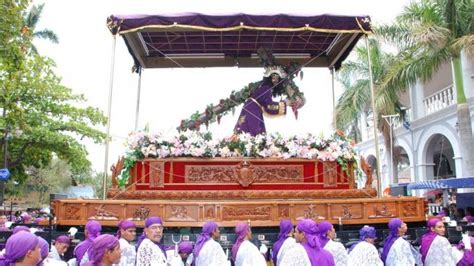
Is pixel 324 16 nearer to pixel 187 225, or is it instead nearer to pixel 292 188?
pixel 292 188

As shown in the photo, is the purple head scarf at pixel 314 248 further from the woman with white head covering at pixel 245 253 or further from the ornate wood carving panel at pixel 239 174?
the ornate wood carving panel at pixel 239 174

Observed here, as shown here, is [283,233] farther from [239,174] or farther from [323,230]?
[239,174]

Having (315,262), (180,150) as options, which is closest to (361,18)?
(180,150)

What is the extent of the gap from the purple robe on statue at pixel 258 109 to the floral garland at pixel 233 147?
1.38m

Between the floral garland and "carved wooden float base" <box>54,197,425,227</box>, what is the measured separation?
128 cm

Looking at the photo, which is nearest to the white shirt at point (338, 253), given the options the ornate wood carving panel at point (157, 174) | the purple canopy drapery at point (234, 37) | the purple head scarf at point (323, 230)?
the purple head scarf at point (323, 230)

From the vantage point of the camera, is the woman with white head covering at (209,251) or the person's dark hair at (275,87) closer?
the woman with white head covering at (209,251)

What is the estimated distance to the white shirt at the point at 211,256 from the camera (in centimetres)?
578

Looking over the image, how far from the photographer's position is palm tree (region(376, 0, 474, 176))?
16.0m

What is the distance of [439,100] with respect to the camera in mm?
22281

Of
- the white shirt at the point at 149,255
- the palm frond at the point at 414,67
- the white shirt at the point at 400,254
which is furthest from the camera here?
the palm frond at the point at 414,67

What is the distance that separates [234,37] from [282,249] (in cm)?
662

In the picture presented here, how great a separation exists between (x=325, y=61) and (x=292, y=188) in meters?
4.56

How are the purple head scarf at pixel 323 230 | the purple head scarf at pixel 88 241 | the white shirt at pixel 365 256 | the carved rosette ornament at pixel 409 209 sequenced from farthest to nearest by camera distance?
the carved rosette ornament at pixel 409 209
the white shirt at pixel 365 256
the purple head scarf at pixel 88 241
the purple head scarf at pixel 323 230
